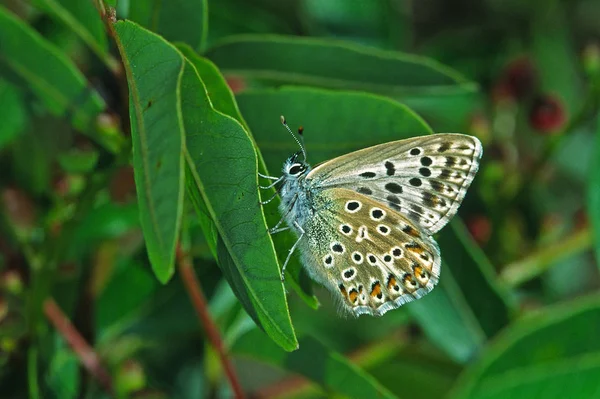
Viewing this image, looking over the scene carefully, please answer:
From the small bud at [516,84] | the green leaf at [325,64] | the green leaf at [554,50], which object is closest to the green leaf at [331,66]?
the green leaf at [325,64]

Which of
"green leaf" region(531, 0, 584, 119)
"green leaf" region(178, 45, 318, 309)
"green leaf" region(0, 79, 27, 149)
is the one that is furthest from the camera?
"green leaf" region(531, 0, 584, 119)

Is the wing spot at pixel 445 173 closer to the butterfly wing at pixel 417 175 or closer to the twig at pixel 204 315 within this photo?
the butterfly wing at pixel 417 175

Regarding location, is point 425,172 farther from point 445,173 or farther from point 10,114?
point 10,114

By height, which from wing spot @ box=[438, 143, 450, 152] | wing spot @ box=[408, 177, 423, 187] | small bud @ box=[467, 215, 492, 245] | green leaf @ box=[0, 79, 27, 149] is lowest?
small bud @ box=[467, 215, 492, 245]

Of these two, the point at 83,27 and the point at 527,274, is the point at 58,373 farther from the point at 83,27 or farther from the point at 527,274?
the point at 527,274

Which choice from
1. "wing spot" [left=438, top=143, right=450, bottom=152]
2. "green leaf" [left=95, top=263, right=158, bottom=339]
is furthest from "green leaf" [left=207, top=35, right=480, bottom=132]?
"green leaf" [left=95, top=263, right=158, bottom=339]

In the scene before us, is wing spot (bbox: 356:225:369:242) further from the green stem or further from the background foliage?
the green stem

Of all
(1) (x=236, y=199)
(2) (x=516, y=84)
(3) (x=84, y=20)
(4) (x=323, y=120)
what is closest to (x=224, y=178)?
(1) (x=236, y=199)
